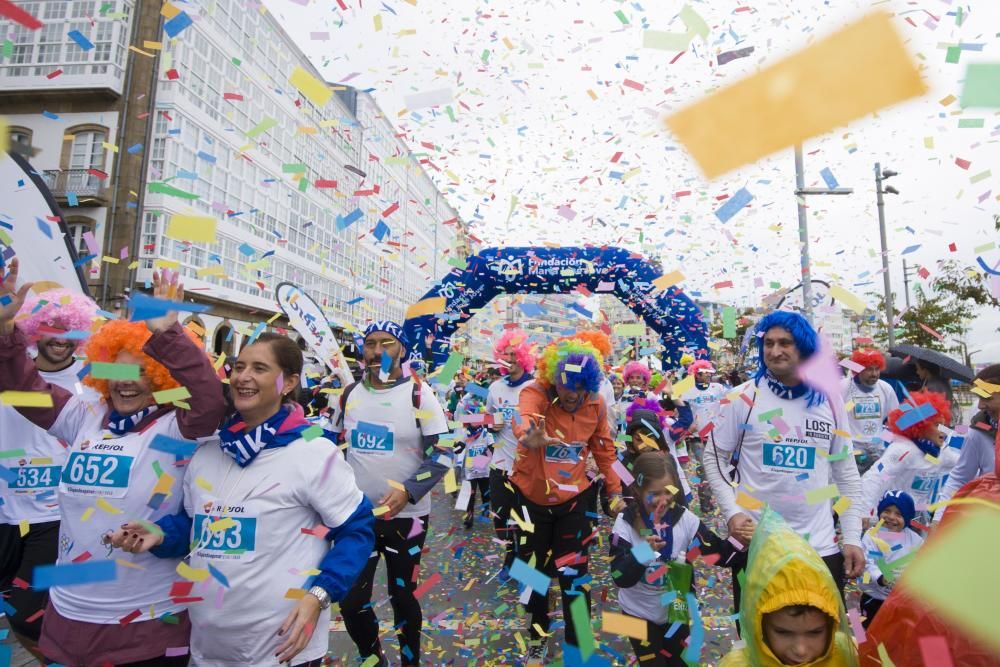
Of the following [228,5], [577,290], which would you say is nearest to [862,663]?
[577,290]

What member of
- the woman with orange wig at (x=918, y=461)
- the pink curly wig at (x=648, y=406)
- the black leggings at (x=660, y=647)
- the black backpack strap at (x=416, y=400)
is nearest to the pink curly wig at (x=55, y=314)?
the black backpack strap at (x=416, y=400)

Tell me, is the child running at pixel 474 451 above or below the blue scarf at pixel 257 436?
below

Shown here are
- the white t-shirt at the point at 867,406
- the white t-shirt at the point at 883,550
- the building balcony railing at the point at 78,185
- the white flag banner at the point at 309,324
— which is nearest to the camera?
the white t-shirt at the point at 883,550

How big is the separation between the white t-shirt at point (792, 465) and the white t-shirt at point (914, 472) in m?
1.18

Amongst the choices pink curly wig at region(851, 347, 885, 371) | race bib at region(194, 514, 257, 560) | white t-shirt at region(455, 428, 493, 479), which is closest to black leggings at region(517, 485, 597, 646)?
race bib at region(194, 514, 257, 560)

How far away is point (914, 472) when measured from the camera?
3.87 meters

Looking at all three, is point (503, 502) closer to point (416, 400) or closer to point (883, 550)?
point (416, 400)

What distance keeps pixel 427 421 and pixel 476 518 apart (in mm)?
4305

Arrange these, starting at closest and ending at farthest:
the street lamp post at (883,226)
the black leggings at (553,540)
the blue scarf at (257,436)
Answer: the blue scarf at (257,436), the black leggings at (553,540), the street lamp post at (883,226)

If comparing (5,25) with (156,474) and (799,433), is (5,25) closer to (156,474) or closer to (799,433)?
(156,474)

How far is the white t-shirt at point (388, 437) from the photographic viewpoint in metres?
A: 3.29

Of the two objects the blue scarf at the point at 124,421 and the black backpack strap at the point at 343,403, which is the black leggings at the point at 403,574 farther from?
the blue scarf at the point at 124,421

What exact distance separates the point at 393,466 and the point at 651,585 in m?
1.54

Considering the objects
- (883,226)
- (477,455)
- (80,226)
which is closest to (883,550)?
(477,455)
